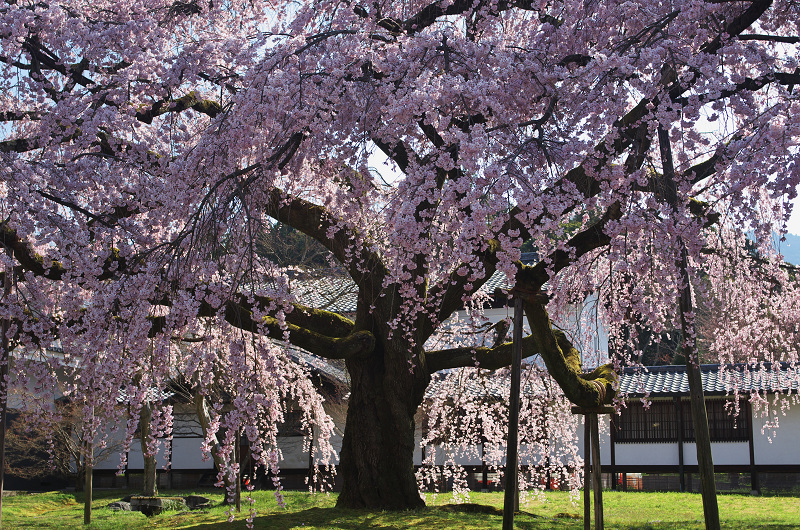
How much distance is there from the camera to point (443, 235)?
4789 millimetres

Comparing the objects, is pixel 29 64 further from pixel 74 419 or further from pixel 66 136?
pixel 74 419

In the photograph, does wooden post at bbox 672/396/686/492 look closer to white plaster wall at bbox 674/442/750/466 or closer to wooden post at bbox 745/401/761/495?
white plaster wall at bbox 674/442/750/466

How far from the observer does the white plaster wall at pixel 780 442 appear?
49.2 ft

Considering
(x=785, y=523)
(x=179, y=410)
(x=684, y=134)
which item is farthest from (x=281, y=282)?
(x=179, y=410)

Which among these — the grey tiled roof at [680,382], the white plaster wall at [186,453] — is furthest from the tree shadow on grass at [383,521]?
the white plaster wall at [186,453]

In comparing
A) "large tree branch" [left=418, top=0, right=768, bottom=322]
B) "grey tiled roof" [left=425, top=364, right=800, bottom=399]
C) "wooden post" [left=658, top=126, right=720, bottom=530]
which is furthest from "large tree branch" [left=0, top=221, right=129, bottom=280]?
"grey tiled roof" [left=425, top=364, right=800, bottom=399]

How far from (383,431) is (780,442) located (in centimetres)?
1103

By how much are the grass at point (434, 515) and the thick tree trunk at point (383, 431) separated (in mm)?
252

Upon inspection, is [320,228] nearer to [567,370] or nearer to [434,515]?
[567,370]

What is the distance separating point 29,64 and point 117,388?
3453 mm

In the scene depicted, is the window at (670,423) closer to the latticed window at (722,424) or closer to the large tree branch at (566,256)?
the latticed window at (722,424)

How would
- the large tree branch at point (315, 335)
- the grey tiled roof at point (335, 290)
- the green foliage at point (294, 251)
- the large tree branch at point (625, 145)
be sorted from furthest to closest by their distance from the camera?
1. the green foliage at point (294, 251)
2. the grey tiled roof at point (335, 290)
3. the large tree branch at point (315, 335)
4. the large tree branch at point (625, 145)

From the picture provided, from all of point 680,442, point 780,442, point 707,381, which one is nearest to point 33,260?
point 680,442

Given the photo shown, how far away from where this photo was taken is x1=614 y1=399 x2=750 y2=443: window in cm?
1547
